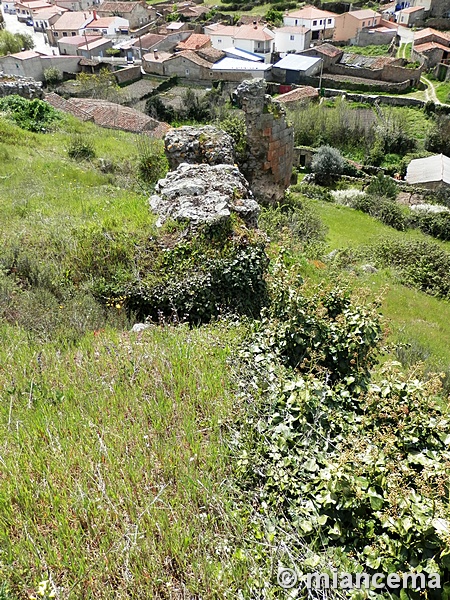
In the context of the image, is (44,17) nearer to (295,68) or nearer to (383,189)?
(295,68)

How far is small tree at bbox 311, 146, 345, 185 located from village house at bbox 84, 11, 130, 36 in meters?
55.7

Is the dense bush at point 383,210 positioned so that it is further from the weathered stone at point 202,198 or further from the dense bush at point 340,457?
the dense bush at point 340,457

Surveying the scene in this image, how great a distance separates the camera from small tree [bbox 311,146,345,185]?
2786cm

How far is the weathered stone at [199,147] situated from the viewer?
1056 cm

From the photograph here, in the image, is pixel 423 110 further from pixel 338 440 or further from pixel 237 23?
pixel 338 440

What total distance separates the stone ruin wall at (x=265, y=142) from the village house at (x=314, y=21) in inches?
2253

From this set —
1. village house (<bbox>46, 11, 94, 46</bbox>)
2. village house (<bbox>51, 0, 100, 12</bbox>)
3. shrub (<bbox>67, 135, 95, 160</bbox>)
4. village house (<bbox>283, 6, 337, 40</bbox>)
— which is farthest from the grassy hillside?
village house (<bbox>51, 0, 100, 12</bbox>)

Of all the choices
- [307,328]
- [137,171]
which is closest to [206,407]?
[307,328]

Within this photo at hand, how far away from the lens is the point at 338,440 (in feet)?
11.0

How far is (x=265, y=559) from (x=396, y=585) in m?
0.74

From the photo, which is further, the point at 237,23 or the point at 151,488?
the point at 237,23

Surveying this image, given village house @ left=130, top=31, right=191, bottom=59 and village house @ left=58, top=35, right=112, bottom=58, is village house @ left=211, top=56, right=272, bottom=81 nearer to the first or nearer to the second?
village house @ left=130, top=31, right=191, bottom=59

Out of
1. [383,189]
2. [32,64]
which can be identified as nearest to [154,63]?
[32,64]

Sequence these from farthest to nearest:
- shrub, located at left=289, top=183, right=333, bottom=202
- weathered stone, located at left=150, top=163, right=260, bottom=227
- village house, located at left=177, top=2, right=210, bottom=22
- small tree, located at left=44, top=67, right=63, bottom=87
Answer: village house, located at left=177, top=2, right=210, bottom=22 → small tree, located at left=44, top=67, right=63, bottom=87 → shrub, located at left=289, top=183, right=333, bottom=202 → weathered stone, located at left=150, top=163, right=260, bottom=227
